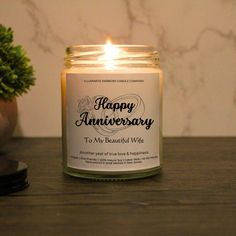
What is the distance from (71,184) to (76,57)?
0.14 meters

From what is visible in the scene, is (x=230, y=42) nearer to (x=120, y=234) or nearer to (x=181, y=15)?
(x=181, y=15)

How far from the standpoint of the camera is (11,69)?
0.63 meters

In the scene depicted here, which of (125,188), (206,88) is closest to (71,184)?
(125,188)

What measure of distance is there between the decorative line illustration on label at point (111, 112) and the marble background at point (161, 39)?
1.06 feet

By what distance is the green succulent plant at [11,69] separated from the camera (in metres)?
0.62

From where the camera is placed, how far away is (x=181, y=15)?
76 cm

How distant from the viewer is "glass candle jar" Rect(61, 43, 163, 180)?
1.52ft

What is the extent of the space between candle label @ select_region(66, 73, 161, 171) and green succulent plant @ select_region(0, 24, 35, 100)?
166 millimetres

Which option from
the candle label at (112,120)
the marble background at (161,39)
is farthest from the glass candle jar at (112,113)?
the marble background at (161,39)

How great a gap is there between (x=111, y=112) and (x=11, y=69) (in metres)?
0.23

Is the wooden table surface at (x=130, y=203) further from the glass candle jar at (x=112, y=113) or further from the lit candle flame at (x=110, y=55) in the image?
the lit candle flame at (x=110, y=55)

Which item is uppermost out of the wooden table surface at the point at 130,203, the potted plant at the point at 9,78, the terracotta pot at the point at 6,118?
the potted plant at the point at 9,78

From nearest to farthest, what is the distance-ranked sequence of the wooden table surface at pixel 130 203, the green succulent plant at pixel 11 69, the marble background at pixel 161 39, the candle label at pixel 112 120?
1. the wooden table surface at pixel 130 203
2. the candle label at pixel 112 120
3. the green succulent plant at pixel 11 69
4. the marble background at pixel 161 39

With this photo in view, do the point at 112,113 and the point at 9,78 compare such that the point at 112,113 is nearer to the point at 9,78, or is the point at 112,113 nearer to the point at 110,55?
the point at 110,55
